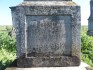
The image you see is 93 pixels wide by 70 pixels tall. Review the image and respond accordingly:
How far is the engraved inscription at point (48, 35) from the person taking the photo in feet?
18.5

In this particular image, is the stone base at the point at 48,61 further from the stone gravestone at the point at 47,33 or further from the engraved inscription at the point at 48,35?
the engraved inscription at the point at 48,35

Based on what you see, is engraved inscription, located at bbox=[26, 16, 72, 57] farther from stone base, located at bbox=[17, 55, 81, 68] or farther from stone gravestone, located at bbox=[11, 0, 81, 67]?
stone base, located at bbox=[17, 55, 81, 68]

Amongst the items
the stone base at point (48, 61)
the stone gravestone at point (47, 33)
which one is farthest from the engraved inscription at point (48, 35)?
the stone base at point (48, 61)

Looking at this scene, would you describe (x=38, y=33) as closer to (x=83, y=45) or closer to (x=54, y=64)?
(x=54, y=64)

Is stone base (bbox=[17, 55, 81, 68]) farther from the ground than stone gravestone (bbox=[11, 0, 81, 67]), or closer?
closer

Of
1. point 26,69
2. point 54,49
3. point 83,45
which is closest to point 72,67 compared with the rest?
point 54,49

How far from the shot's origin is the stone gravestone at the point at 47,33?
559 centimetres

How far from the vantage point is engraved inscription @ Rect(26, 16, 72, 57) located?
5645mm

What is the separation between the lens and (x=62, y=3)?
223 inches

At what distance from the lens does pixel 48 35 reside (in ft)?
18.7

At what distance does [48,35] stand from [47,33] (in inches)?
1.8

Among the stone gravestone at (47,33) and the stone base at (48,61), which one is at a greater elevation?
the stone gravestone at (47,33)

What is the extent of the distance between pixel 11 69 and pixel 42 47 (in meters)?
0.80

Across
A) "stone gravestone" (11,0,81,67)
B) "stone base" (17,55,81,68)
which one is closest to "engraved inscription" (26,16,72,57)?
"stone gravestone" (11,0,81,67)
